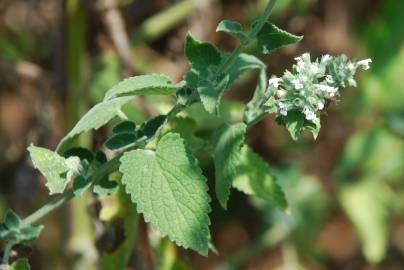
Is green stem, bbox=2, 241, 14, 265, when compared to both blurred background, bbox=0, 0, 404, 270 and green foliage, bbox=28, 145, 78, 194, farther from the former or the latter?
blurred background, bbox=0, 0, 404, 270

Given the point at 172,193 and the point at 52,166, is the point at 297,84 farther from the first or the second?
the point at 52,166

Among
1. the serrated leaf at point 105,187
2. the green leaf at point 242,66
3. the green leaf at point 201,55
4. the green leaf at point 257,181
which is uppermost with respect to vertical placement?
the green leaf at point 201,55

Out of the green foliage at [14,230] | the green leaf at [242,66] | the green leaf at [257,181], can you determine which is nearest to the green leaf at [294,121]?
the green leaf at [242,66]

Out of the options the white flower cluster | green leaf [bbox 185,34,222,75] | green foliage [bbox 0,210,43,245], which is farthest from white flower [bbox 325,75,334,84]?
green foliage [bbox 0,210,43,245]

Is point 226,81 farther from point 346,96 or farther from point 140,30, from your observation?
point 346,96

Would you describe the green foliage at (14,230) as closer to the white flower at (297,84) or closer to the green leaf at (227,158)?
the green leaf at (227,158)

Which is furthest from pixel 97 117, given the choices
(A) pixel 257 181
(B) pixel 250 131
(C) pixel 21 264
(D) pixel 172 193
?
(B) pixel 250 131

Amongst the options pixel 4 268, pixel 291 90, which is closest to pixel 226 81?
pixel 291 90
